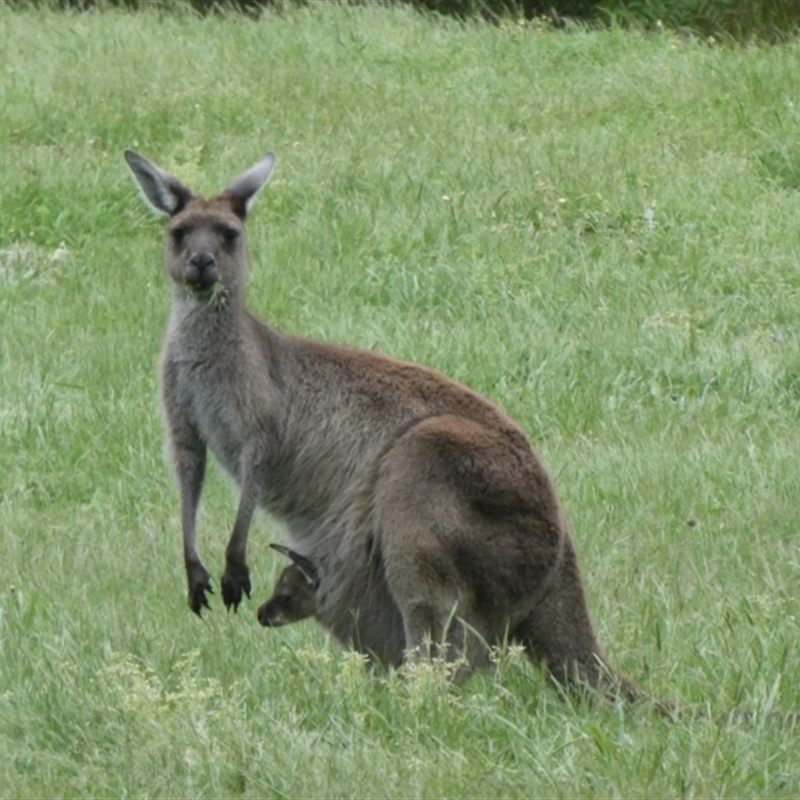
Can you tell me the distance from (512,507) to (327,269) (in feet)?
15.9

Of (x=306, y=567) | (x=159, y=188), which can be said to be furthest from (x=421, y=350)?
(x=306, y=567)

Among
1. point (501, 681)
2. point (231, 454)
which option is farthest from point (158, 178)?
point (501, 681)

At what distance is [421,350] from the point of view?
8656mm

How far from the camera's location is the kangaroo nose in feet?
19.2

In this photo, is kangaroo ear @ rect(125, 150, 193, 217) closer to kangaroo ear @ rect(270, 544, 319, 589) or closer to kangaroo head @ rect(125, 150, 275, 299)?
kangaroo head @ rect(125, 150, 275, 299)

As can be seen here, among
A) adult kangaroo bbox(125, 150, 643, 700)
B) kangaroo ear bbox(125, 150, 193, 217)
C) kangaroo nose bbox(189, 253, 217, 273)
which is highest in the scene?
kangaroo ear bbox(125, 150, 193, 217)

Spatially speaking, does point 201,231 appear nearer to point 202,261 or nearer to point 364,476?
point 202,261

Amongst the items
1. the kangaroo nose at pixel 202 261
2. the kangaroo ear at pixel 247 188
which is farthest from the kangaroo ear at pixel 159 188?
the kangaroo nose at pixel 202 261

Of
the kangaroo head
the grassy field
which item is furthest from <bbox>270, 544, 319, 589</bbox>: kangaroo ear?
the kangaroo head

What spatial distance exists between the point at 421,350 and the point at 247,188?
2.59 meters

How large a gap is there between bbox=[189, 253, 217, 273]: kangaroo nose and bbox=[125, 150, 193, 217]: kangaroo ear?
29 centimetres

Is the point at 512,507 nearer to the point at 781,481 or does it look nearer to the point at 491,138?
the point at 781,481

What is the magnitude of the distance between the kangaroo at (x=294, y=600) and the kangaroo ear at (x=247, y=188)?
127 centimetres

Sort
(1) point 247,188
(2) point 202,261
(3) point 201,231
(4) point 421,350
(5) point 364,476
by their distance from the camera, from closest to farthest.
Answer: (5) point 364,476
(2) point 202,261
(3) point 201,231
(1) point 247,188
(4) point 421,350
